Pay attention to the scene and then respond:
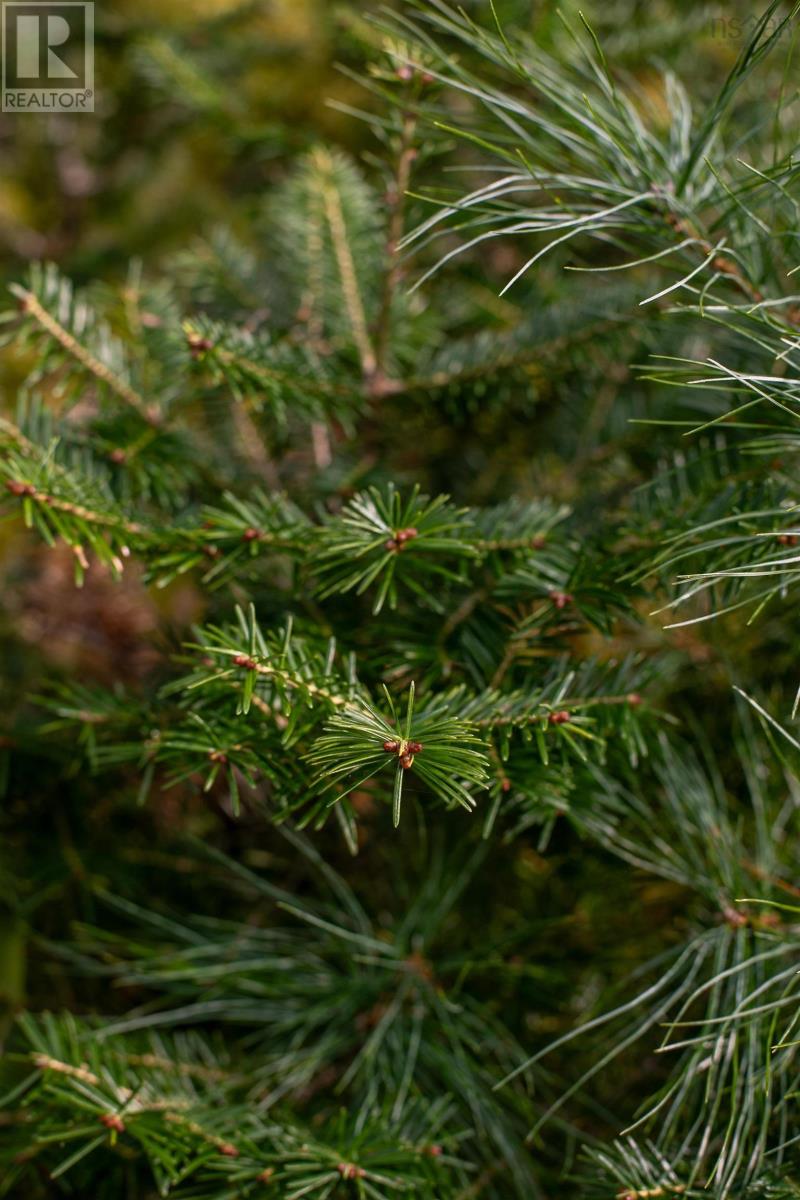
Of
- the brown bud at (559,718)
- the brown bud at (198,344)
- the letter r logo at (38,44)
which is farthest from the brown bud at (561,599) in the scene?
the letter r logo at (38,44)

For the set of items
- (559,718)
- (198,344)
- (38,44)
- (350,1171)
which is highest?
(38,44)

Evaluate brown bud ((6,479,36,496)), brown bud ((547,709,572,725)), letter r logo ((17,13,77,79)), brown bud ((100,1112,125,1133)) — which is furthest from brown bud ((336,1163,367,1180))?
letter r logo ((17,13,77,79))

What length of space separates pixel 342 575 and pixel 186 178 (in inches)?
32.5

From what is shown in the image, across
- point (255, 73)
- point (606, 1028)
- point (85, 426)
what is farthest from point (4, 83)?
point (606, 1028)

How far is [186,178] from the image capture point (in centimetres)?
105

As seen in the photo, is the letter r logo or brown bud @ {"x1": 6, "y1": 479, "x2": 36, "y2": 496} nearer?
brown bud @ {"x1": 6, "y1": 479, "x2": 36, "y2": 496}

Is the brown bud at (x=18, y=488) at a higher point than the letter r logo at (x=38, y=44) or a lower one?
lower

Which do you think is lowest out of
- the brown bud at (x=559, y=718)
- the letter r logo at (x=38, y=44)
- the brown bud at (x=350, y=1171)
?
the brown bud at (x=350, y=1171)

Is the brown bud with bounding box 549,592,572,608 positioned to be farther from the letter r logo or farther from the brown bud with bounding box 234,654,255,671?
the letter r logo

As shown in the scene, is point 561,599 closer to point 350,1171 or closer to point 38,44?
point 350,1171

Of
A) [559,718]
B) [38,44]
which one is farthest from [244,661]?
[38,44]

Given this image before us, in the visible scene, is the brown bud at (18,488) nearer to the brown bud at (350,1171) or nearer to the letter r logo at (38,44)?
the brown bud at (350,1171)

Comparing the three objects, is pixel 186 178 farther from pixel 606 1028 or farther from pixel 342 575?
pixel 606 1028

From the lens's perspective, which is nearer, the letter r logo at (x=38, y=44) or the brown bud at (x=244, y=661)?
the brown bud at (x=244, y=661)
